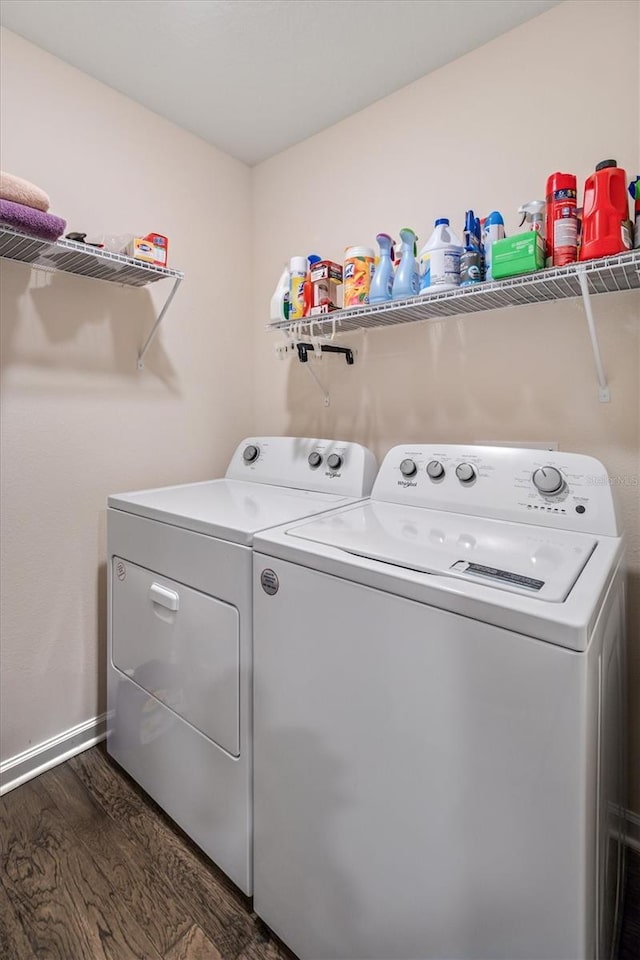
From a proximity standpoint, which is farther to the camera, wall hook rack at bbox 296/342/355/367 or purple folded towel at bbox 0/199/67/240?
wall hook rack at bbox 296/342/355/367

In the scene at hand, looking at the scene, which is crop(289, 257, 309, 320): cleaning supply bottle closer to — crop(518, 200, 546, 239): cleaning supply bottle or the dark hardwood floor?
crop(518, 200, 546, 239): cleaning supply bottle

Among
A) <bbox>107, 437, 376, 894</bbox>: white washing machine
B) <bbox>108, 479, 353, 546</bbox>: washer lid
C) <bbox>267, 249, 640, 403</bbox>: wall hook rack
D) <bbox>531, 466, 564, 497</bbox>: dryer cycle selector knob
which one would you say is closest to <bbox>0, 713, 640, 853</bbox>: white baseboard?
<bbox>107, 437, 376, 894</bbox>: white washing machine

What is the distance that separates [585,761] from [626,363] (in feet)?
A: 3.56

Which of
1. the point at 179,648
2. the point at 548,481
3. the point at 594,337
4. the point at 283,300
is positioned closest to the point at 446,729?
the point at 548,481

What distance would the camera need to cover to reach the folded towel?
1.24 metres

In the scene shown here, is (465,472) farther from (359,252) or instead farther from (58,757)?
(58,757)

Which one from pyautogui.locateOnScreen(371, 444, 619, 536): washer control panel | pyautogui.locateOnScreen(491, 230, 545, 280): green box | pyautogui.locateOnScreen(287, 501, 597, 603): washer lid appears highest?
pyautogui.locateOnScreen(491, 230, 545, 280): green box

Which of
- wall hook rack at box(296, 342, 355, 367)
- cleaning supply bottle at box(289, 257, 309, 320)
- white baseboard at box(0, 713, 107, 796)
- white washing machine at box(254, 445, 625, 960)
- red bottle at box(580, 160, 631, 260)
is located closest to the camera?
white washing machine at box(254, 445, 625, 960)

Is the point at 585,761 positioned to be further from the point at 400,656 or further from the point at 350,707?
the point at 350,707

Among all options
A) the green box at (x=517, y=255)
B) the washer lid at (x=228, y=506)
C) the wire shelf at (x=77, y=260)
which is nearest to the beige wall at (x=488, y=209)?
the green box at (x=517, y=255)

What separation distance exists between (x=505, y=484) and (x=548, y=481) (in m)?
0.11

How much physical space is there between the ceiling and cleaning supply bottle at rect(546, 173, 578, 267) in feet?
2.25

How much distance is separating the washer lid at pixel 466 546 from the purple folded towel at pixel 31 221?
1.06 meters

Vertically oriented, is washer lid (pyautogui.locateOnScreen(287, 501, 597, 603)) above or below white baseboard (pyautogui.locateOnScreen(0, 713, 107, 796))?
above
